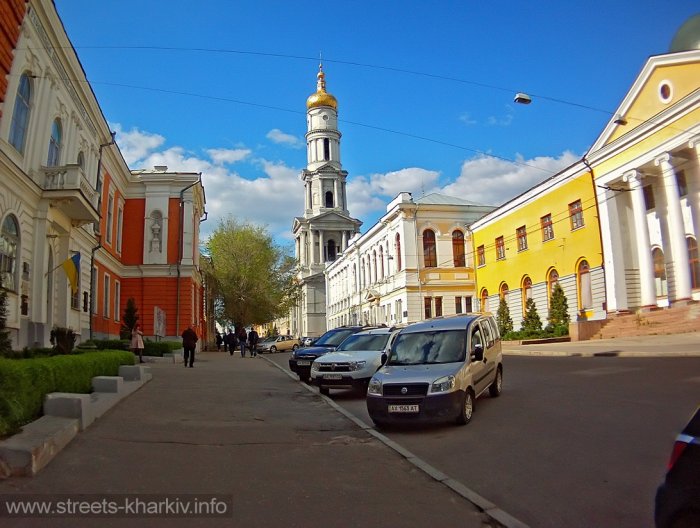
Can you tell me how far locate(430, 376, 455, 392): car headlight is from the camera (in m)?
9.26

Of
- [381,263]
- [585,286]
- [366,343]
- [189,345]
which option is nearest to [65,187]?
[189,345]

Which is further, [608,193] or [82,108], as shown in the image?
[608,193]

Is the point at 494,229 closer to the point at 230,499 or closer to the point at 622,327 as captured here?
the point at 622,327

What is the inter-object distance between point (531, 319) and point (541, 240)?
518 centimetres

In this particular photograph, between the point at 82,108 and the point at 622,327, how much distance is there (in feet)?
90.6

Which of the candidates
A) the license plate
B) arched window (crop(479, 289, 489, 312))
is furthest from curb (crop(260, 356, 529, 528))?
Result: arched window (crop(479, 289, 489, 312))

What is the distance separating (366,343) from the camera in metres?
16.0

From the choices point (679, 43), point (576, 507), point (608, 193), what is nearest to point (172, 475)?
point (576, 507)

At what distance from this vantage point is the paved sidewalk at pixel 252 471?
519cm

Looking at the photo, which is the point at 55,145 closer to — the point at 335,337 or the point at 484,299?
the point at 335,337

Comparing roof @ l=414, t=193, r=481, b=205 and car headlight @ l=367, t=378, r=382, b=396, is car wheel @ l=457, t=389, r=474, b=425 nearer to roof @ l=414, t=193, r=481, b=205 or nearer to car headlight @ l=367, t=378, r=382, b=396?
car headlight @ l=367, t=378, r=382, b=396

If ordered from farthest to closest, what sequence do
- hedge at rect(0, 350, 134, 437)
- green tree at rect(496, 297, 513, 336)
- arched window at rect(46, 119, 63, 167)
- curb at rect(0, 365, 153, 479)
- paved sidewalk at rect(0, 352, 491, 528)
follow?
green tree at rect(496, 297, 513, 336) → arched window at rect(46, 119, 63, 167) → hedge at rect(0, 350, 134, 437) → curb at rect(0, 365, 153, 479) → paved sidewalk at rect(0, 352, 491, 528)

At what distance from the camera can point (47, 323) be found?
20.9 meters

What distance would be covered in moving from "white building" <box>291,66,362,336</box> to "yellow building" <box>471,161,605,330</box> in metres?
50.1
